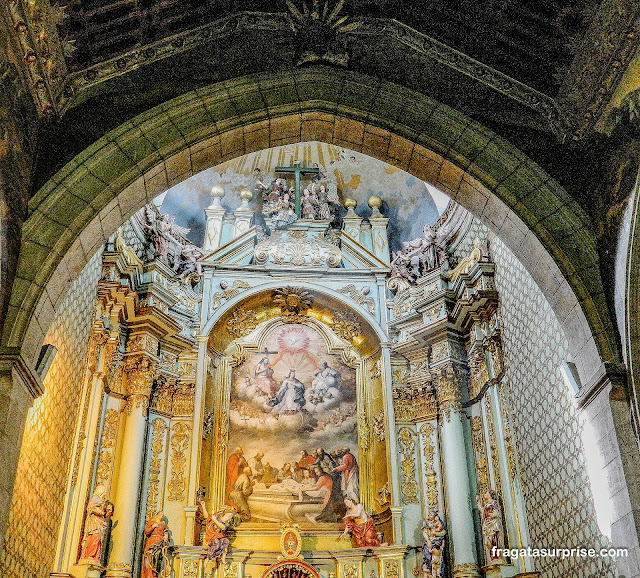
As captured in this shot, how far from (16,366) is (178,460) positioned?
8.08m

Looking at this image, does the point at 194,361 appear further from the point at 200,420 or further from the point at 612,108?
the point at 612,108

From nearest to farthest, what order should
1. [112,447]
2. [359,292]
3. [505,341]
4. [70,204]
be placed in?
1. [70,204]
2. [505,341]
3. [112,447]
4. [359,292]

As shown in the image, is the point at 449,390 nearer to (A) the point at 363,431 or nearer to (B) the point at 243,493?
(A) the point at 363,431

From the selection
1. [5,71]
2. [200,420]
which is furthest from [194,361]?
[5,71]

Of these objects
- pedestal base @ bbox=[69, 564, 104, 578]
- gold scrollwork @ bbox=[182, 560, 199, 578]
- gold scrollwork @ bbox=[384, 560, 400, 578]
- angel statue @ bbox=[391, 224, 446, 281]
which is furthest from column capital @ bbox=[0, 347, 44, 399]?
angel statue @ bbox=[391, 224, 446, 281]

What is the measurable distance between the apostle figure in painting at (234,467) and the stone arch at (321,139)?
7752 millimetres

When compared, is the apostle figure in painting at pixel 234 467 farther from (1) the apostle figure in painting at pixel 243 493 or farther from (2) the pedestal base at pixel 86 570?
(2) the pedestal base at pixel 86 570

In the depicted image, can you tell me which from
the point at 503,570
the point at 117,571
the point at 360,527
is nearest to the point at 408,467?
the point at 360,527

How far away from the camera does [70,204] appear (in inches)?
267

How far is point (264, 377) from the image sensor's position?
14992mm

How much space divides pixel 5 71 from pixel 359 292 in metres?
10.0

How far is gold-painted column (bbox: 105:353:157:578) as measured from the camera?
11.8 m

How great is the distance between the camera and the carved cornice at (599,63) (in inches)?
247

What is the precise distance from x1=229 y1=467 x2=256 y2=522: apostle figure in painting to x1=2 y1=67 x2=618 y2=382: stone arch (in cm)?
780
